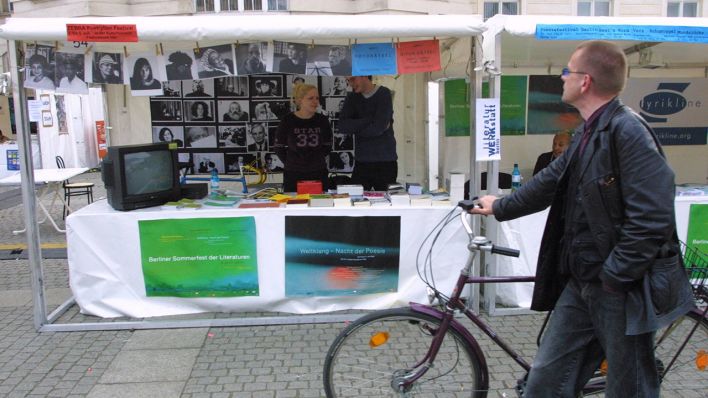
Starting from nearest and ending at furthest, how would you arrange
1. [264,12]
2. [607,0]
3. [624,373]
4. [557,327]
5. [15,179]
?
[624,373] → [557,327] → [15,179] → [264,12] → [607,0]

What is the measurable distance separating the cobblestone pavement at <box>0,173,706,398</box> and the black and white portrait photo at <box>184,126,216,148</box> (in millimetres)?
2498

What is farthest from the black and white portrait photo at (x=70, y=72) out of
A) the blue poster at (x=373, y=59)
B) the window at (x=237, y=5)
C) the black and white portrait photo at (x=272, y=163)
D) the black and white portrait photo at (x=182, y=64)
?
the window at (x=237, y=5)

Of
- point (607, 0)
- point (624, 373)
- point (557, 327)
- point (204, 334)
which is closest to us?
point (624, 373)

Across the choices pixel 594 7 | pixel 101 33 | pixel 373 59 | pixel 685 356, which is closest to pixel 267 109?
pixel 373 59

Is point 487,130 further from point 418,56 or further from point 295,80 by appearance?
point 295,80

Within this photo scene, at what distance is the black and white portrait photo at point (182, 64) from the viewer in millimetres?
4125

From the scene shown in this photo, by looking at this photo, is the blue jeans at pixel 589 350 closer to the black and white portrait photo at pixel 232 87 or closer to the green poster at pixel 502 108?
the green poster at pixel 502 108

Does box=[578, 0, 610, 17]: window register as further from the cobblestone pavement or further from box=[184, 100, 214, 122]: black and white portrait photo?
the cobblestone pavement

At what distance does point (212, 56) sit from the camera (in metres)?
4.14

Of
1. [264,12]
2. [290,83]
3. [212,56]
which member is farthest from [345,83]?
[264,12]

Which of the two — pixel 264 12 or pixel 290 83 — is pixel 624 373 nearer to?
Answer: pixel 290 83

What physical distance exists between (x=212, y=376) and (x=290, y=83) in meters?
3.90

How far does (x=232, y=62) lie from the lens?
4121 mm

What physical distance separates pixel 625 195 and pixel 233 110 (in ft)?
17.1
